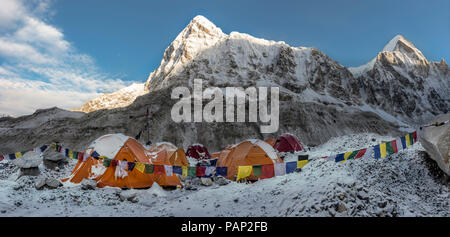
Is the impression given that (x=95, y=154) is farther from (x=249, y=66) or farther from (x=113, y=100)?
(x=113, y=100)

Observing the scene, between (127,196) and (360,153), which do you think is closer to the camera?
(360,153)

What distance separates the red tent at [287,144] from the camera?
75.6 ft

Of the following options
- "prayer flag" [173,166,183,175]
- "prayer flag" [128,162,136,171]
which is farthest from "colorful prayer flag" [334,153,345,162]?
"prayer flag" [128,162,136,171]

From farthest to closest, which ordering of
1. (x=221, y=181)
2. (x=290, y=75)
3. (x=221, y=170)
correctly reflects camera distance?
1. (x=290, y=75)
2. (x=221, y=181)
3. (x=221, y=170)

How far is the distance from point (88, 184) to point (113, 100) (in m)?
78.4

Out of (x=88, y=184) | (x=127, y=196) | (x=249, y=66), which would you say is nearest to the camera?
(x=127, y=196)

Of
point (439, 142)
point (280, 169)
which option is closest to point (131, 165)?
point (280, 169)

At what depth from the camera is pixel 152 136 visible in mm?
39719

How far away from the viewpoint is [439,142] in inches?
267

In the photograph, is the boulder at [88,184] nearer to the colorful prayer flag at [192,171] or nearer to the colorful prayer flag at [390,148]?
the colorful prayer flag at [192,171]

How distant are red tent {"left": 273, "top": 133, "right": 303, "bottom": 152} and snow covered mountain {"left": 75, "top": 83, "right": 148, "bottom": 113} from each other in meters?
63.8
